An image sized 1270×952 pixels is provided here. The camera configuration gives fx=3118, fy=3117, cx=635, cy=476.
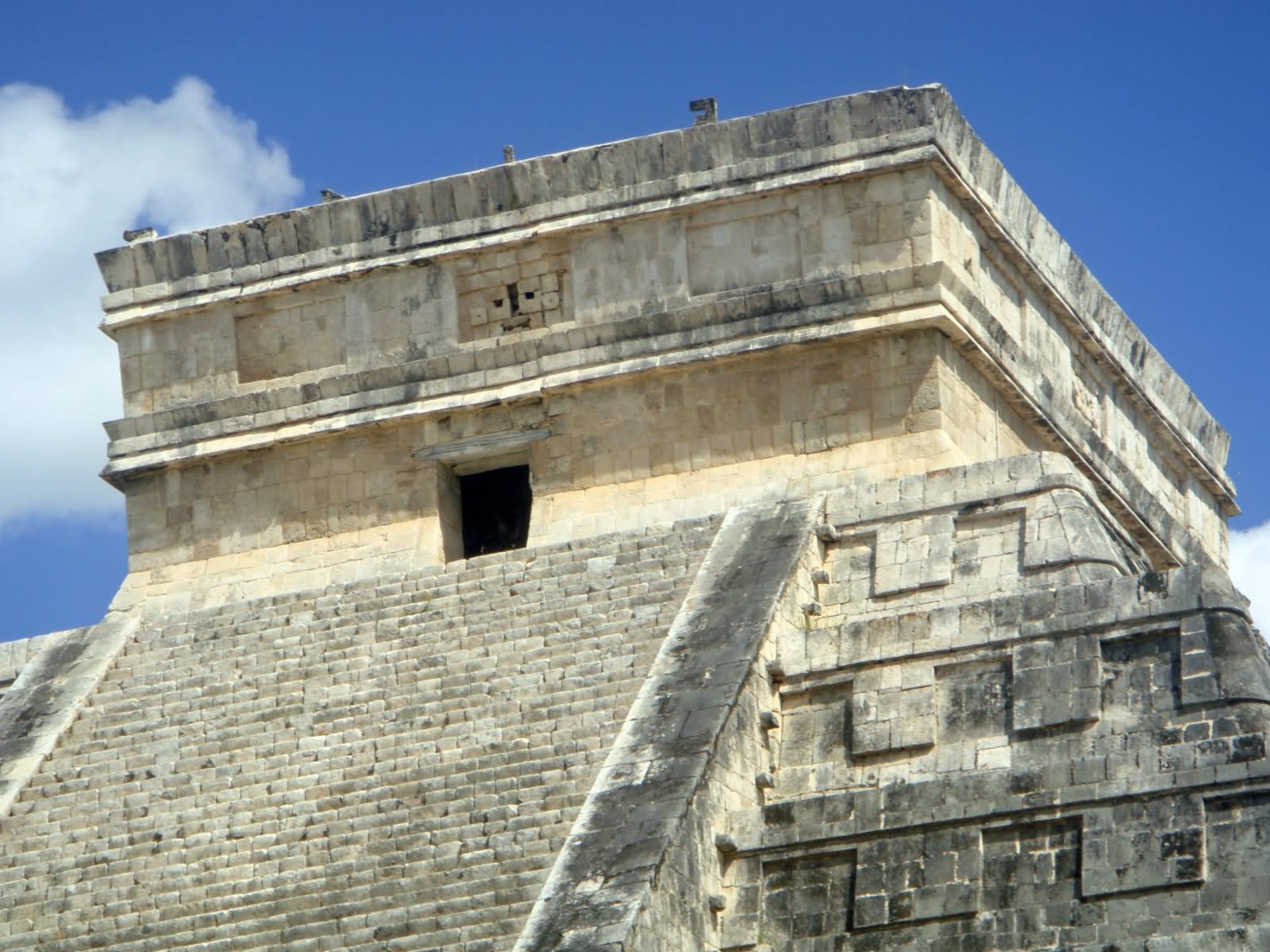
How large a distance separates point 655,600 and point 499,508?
3643 millimetres

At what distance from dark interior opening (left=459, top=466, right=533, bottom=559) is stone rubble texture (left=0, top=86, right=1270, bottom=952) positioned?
0.55ft

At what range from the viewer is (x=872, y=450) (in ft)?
68.7

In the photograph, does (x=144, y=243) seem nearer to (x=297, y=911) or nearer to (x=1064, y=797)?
(x=297, y=911)

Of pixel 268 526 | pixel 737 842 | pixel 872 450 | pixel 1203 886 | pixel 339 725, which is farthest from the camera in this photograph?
pixel 268 526

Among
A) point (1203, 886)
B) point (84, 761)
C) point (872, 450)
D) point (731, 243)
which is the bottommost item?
point (1203, 886)

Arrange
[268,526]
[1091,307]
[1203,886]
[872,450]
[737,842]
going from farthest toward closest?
[1091,307] < [268,526] < [872,450] < [737,842] < [1203,886]

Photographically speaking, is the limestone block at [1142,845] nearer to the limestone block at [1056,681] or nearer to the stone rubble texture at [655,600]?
the stone rubble texture at [655,600]

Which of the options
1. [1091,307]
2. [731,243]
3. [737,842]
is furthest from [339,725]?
[1091,307]

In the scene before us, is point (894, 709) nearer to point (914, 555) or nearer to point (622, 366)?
point (914, 555)

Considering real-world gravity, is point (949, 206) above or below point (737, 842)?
above

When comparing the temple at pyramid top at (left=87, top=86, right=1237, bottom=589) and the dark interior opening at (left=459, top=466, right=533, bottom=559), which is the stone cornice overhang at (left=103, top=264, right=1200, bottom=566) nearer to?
the temple at pyramid top at (left=87, top=86, right=1237, bottom=589)

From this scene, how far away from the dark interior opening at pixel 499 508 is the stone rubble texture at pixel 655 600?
0.55ft

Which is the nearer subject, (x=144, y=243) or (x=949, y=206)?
(x=949, y=206)

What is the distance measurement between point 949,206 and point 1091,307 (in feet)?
9.75
